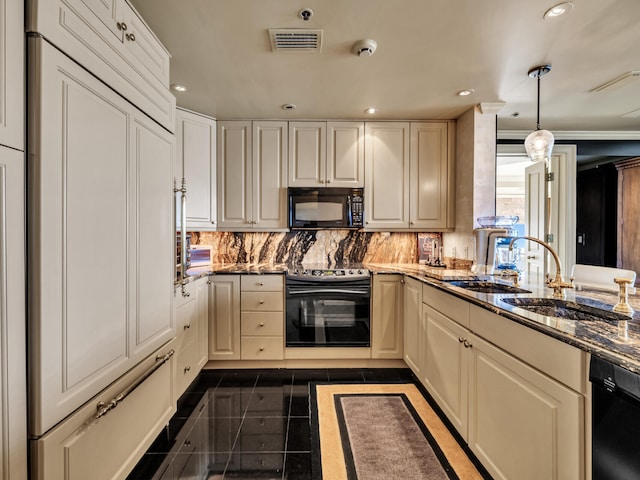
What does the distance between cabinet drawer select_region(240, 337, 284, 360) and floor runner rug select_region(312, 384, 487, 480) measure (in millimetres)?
549

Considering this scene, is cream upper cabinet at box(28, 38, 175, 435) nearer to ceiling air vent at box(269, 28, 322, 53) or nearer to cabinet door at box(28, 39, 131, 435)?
cabinet door at box(28, 39, 131, 435)

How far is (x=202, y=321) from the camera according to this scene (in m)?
2.56

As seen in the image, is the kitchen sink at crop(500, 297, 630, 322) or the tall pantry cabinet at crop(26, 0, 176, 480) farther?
the kitchen sink at crop(500, 297, 630, 322)

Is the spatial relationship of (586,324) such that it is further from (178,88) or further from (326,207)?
(178,88)

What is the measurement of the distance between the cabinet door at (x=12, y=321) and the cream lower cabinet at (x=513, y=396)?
1674mm

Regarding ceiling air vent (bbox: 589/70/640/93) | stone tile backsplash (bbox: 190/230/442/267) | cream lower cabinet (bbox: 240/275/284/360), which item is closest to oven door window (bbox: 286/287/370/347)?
cream lower cabinet (bbox: 240/275/284/360)

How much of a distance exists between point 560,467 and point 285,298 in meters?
2.08

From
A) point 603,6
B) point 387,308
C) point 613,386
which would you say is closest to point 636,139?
point 603,6

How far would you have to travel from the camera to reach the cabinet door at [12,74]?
808 mm

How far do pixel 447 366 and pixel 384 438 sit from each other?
23.0 inches

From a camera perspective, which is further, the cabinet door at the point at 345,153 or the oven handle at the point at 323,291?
the cabinet door at the point at 345,153

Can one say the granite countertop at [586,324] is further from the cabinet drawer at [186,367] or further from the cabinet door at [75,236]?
the cabinet drawer at [186,367]

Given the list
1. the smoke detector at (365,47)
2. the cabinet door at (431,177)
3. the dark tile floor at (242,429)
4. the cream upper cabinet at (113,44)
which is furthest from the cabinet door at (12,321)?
the cabinet door at (431,177)

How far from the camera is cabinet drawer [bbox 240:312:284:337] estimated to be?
271 centimetres
